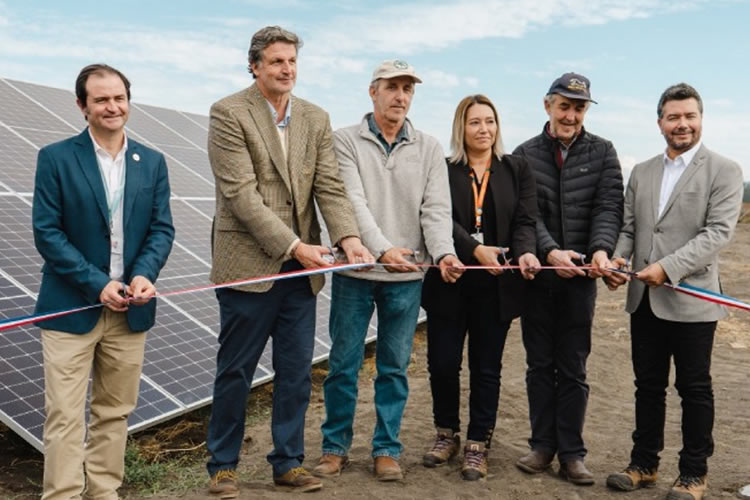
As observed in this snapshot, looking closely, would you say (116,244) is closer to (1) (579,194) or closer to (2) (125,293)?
(2) (125,293)

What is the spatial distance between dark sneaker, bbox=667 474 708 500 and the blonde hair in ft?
6.71

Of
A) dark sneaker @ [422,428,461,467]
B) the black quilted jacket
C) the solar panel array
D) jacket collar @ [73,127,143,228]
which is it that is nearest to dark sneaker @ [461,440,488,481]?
dark sneaker @ [422,428,461,467]

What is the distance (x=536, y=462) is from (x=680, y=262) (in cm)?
147

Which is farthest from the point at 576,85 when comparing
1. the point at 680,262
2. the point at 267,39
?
the point at 267,39

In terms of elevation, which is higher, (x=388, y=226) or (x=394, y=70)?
(x=394, y=70)

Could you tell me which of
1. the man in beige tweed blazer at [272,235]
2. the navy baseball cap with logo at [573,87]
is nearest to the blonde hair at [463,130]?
the navy baseball cap with logo at [573,87]

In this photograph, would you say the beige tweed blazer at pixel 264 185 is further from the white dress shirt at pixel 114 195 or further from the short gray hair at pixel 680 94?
the short gray hair at pixel 680 94

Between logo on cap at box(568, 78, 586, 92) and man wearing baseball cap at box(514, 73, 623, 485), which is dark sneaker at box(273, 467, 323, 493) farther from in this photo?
logo on cap at box(568, 78, 586, 92)

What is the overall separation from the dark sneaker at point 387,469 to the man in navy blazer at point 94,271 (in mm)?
1467

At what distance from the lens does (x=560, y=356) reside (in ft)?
14.3

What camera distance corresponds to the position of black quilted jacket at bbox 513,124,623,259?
14.0 feet

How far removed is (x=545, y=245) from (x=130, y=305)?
2241 millimetres

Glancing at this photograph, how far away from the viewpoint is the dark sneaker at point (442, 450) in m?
4.55

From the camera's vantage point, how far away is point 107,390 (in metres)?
3.49
